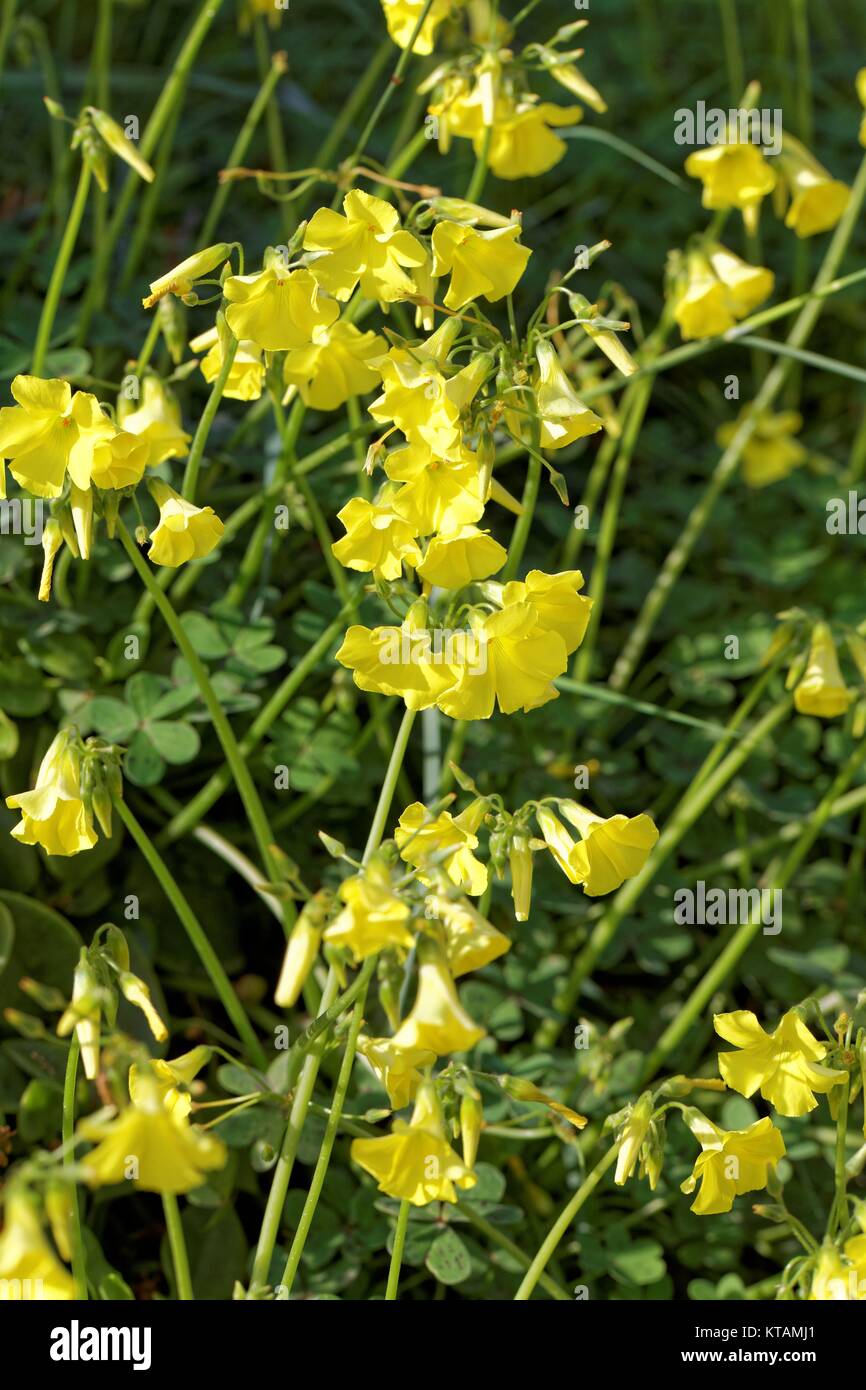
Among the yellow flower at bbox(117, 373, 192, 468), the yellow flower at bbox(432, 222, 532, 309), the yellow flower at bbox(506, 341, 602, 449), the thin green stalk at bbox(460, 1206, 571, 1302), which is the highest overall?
the yellow flower at bbox(432, 222, 532, 309)

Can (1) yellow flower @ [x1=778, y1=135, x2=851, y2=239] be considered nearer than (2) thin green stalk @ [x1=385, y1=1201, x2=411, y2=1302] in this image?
No

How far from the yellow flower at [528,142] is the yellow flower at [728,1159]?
131 centimetres

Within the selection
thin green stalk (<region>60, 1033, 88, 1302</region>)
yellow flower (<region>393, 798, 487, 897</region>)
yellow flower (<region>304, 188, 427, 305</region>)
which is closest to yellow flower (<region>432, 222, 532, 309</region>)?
yellow flower (<region>304, 188, 427, 305</region>)

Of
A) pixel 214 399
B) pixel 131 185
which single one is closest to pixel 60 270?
pixel 131 185

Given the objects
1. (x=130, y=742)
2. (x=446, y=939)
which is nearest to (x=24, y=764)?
(x=130, y=742)

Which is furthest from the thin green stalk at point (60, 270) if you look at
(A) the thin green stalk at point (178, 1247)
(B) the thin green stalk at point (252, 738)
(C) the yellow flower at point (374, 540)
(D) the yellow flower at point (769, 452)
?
(D) the yellow flower at point (769, 452)

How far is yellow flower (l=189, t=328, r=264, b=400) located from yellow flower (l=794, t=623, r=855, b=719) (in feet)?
2.58

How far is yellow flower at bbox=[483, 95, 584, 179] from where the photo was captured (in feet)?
6.50

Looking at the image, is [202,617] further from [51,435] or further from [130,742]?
[51,435]

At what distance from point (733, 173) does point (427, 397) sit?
1.05m

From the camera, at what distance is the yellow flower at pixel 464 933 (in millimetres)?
1204

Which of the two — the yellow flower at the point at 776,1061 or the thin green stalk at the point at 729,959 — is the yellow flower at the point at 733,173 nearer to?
the thin green stalk at the point at 729,959

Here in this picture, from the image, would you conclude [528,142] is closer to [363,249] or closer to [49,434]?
[363,249]

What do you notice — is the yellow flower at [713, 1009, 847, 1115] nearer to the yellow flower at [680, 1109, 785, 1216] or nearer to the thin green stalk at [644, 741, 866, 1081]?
the yellow flower at [680, 1109, 785, 1216]
